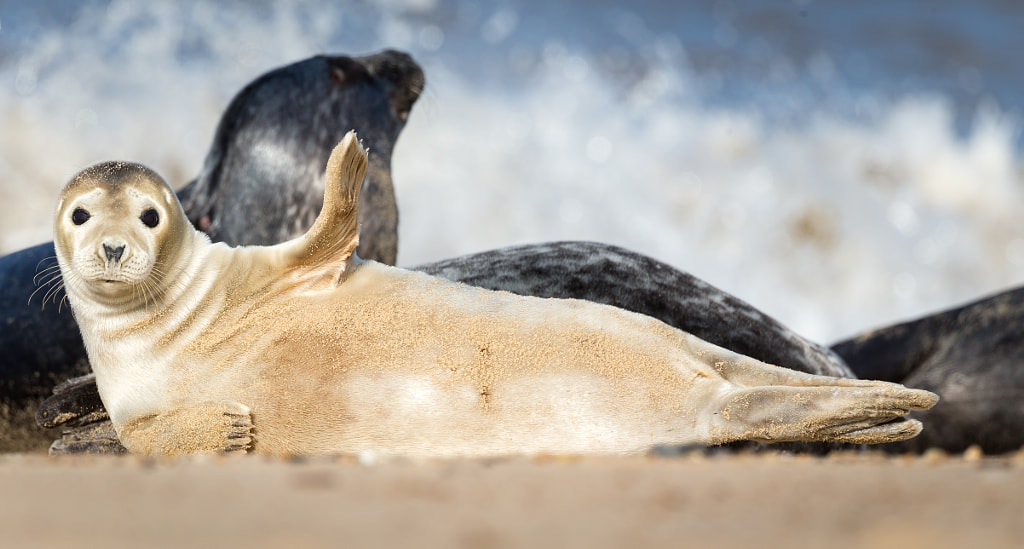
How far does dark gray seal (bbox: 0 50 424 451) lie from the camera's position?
434 centimetres

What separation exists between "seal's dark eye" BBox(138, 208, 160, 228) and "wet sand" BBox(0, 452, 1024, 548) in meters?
0.84

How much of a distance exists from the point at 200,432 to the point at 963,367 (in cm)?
395

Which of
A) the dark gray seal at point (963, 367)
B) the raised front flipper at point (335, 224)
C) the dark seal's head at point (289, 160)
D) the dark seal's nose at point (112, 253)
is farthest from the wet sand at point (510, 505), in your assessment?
the dark gray seal at point (963, 367)

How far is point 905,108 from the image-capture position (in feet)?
41.1

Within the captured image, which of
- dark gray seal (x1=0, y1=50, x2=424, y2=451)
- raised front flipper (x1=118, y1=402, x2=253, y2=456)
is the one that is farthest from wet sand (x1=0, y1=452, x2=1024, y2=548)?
dark gray seal (x1=0, y1=50, x2=424, y2=451)

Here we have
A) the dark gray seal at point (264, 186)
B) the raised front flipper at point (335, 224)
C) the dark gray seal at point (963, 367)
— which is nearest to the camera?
the raised front flipper at point (335, 224)

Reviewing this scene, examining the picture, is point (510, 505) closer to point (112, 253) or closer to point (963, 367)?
point (112, 253)

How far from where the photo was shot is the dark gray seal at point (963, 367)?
4828 mm

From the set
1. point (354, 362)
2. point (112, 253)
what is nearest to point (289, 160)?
point (112, 253)

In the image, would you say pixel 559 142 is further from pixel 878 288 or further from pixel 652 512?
pixel 652 512

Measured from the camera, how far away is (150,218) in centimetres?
254

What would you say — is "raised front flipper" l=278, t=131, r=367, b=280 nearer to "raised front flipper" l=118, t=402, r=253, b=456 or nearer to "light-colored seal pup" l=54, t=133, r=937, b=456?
"light-colored seal pup" l=54, t=133, r=937, b=456

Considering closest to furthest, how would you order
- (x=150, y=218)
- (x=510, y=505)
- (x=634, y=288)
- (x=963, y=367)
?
(x=510, y=505)
(x=150, y=218)
(x=634, y=288)
(x=963, y=367)

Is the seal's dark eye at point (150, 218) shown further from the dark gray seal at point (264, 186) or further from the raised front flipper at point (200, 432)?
the dark gray seal at point (264, 186)
